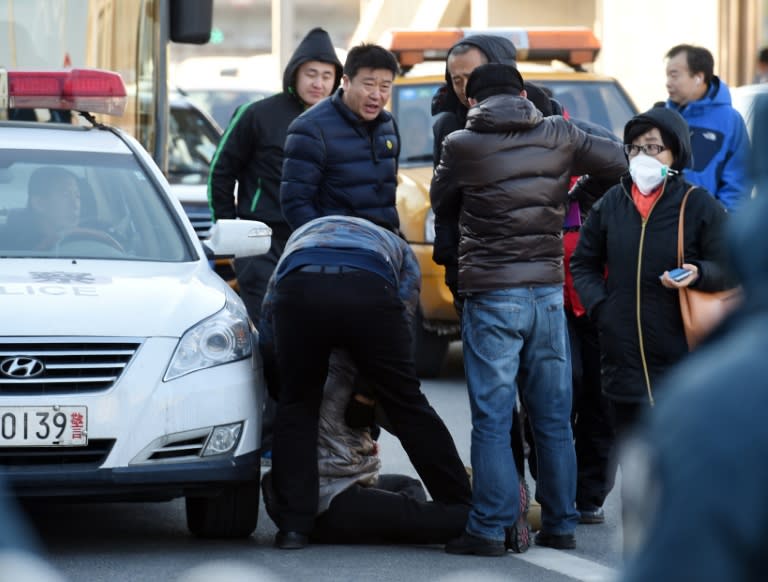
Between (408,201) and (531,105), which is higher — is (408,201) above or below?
below

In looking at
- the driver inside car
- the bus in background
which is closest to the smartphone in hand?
the driver inside car

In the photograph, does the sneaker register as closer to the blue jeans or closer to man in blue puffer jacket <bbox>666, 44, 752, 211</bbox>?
the blue jeans

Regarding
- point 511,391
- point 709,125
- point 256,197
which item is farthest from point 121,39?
point 511,391

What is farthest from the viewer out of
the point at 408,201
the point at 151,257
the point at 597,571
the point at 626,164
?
the point at 408,201

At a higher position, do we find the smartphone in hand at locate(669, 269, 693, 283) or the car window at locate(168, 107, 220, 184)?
the smartphone in hand at locate(669, 269, 693, 283)

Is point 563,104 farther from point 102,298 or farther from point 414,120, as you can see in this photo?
point 102,298

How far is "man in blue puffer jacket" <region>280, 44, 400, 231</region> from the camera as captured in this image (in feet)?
22.4

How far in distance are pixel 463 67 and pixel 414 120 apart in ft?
15.5

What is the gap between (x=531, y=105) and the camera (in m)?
5.67

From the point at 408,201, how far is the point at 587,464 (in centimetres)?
413

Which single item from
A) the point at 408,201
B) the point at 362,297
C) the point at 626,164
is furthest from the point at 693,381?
the point at 408,201

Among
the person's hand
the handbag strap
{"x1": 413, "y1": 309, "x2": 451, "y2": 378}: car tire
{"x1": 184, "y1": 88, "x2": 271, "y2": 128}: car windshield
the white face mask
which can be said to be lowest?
{"x1": 413, "y1": 309, "x2": 451, "y2": 378}: car tire

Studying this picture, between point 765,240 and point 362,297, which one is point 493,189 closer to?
point 362,297

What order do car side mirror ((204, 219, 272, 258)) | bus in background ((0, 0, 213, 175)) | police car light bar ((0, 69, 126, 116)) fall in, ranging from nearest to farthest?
car side mirror ((204, 219, 272, 258))
police car light bar ((0, 69, 126, 116))
bus in background ((0, 0, 213, 175))
